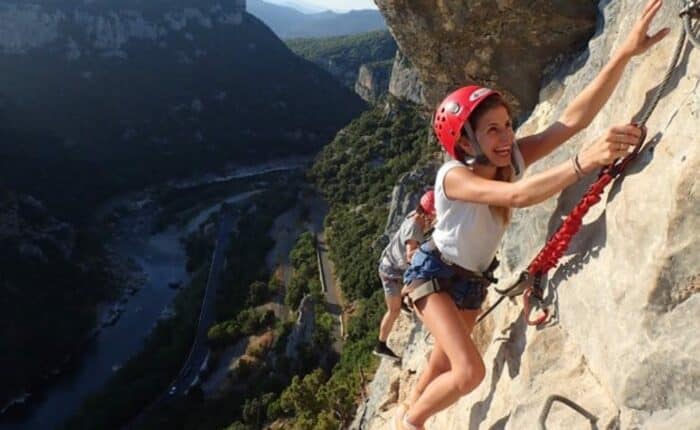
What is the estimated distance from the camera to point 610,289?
3383mm

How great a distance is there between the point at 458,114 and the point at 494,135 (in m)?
0.24

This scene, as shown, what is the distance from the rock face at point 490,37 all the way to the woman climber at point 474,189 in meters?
3.82

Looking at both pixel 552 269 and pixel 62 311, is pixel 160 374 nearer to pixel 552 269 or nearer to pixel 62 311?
pixel 62 311

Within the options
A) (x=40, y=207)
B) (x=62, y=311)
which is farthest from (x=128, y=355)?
(x=40, y=207)

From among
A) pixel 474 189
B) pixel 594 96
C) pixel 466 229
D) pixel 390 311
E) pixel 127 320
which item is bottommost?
pixel 127 320

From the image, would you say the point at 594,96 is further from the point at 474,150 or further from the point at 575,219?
the point at 474,150

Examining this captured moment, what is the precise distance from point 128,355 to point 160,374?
10403mm

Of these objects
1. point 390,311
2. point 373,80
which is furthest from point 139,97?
point 390,311

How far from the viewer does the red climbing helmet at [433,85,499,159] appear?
343 centimetres

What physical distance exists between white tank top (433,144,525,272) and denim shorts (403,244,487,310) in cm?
8

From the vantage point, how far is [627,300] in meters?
3.21

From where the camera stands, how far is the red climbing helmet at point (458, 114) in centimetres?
343

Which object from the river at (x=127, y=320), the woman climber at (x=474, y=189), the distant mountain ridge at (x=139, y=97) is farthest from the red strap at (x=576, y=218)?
the distant mountain ridge at (x=139, y=97)

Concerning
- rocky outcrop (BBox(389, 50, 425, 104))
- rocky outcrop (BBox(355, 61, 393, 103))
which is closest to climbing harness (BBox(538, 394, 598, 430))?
rocky outcrop (BBox(389, 50, 425, 104))
